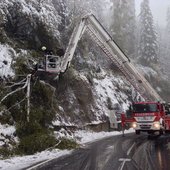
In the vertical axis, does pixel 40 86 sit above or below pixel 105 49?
below

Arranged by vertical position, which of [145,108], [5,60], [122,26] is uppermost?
[122,26]

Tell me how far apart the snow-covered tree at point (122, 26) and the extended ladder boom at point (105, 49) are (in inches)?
1051

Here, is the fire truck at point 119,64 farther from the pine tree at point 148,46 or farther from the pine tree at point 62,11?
the pine tree at point 148,46

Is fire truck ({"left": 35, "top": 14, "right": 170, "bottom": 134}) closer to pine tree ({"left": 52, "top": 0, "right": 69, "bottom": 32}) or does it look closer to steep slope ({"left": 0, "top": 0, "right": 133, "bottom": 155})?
steep slope ({"left": 0, "top": 0, "right": 133, "bottom": 155})

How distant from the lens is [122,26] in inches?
2304

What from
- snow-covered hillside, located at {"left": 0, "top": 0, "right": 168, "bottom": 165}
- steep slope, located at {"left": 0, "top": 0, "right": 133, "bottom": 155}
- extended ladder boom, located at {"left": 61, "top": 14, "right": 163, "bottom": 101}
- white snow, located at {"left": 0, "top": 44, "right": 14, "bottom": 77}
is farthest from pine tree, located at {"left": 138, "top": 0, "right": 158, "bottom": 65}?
white snow, located at {"left": 0, "top": 44, "right": 14, "bottom": 77}

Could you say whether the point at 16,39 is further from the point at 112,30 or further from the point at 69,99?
the point at 112,30

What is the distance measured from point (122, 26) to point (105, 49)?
119 ft

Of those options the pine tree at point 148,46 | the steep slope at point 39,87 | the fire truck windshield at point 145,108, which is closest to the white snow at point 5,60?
the steep slope at point 39,87

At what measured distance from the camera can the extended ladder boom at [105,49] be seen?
70.3ft

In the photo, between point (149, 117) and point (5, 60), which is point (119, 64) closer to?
point (149, 117)

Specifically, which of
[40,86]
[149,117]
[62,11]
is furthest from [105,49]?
[62,11]

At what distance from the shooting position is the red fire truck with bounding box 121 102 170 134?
20812mm

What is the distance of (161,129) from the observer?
21203 millimetres
